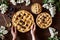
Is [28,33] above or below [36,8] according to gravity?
below

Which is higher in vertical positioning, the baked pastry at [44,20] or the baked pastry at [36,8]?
→ the baked pastry at [36,8]

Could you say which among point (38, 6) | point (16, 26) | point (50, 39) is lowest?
point (50, 39)

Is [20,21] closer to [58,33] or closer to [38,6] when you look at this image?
[38,6]

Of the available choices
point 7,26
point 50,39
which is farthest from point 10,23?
point 50,39

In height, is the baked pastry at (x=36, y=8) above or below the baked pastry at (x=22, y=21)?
above

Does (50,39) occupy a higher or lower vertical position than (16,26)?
lower
